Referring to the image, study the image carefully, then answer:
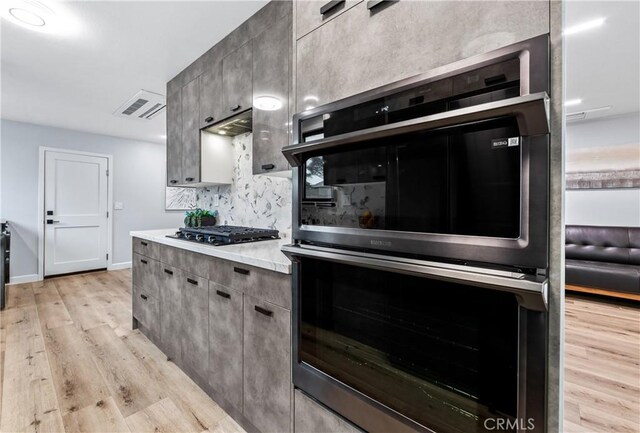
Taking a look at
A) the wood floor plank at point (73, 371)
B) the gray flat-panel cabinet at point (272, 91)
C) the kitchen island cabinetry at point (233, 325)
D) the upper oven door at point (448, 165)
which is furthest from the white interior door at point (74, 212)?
the upper oven door at point (448, 165)

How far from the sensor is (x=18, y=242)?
455 cm

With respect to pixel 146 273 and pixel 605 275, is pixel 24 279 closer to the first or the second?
pixel 146 273

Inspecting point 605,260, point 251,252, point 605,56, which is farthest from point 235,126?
point 605,260

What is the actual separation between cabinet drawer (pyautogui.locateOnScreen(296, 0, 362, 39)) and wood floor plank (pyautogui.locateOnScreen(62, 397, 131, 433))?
7.33 feet

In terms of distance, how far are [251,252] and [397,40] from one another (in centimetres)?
118

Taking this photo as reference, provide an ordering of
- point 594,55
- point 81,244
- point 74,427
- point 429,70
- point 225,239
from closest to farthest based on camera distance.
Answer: point 429,70 → point 74,427 → point 225,239 → point 594,55 → point 81,244

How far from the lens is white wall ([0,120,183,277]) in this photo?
4465 millimetres

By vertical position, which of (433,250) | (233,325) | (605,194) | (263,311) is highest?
(605,194)

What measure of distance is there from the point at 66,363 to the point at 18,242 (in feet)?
11.8

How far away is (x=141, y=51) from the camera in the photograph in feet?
7.95

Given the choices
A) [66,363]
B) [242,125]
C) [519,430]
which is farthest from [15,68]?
[519,430]

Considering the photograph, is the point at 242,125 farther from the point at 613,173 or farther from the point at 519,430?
the point at 613,173

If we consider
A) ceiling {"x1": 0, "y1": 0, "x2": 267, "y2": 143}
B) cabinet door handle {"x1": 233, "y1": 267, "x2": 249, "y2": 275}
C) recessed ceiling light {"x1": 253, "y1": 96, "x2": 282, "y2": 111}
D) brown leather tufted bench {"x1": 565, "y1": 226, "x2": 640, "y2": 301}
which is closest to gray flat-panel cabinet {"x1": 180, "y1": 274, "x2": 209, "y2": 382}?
cabinet door handle {"x1": 233, "y1": 267, "x2": 249, "y2": 275}

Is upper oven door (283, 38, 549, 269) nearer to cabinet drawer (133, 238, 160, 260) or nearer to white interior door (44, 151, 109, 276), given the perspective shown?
cabinet drawer (133, 238, 160, 260)
